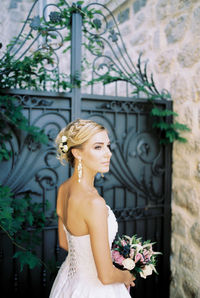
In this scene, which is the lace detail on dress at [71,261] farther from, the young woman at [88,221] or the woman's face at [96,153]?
the woman's face at [96,153]

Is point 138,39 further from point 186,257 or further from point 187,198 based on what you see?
point 186,257

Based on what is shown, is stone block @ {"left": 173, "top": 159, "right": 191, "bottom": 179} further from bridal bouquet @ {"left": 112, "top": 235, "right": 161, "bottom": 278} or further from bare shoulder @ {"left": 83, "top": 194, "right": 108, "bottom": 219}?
bare shoulder @ {"left": 83, "top": 194, "right": 108, "bottom": 219}

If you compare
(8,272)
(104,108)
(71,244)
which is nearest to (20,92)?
(104,108)

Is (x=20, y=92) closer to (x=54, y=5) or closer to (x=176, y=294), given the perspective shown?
(x=54, y=5)

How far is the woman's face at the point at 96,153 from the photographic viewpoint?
1.59 meters

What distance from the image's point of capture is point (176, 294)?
295cm

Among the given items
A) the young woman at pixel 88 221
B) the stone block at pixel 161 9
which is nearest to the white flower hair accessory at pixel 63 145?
the young woman at pixel 88 221

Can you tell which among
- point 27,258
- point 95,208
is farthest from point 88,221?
point 27,258

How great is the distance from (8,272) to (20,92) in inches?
63.5

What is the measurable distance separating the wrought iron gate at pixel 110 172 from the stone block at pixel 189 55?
0.44 metres

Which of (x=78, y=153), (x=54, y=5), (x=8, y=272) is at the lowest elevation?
(x=8, y=272)

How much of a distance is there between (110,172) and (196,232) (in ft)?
3.39

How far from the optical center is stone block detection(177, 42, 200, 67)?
2690 millimetres

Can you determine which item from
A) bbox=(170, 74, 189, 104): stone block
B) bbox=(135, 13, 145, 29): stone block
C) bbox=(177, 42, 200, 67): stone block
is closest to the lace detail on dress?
bbox=(170, 74, 189, 104): stone block
